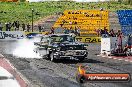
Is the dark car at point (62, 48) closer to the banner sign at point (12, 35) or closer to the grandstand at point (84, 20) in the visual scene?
the banner sign at point (12, 35)

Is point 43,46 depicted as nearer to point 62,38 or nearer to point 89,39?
point 62,38

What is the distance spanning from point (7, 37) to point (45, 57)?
2314 centimetres

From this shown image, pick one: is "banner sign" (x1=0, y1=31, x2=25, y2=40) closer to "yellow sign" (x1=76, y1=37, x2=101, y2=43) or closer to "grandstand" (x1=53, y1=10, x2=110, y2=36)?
"yellow sign" (x1=76, y1=37, x2=101, y2=43)

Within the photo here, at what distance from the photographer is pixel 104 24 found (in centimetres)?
5869

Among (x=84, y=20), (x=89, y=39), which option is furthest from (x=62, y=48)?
(x=84, y=20)

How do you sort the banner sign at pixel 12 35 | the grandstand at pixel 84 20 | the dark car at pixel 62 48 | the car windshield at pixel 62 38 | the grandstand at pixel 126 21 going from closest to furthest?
the dark car at pixel 62 48, the car windshield at pixel 62 38, the grandstand at pixel 126 21, the banner sign at pixel 12 35, the grandstand at pixel 84 20

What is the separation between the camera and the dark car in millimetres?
22688

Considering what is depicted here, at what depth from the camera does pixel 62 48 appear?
901 inches

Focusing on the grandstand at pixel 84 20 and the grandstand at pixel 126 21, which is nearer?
A: the grandstand at pixel 126 21

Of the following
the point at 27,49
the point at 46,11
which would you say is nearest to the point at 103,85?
the point at 27,49

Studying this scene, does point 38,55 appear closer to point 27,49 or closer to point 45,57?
point 45,57

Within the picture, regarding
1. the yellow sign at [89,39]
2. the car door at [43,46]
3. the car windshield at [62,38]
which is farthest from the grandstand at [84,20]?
the car windshield at [62,38]

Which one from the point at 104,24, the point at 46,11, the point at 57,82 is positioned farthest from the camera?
the point at 46,11

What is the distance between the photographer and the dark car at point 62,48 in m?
22.7
